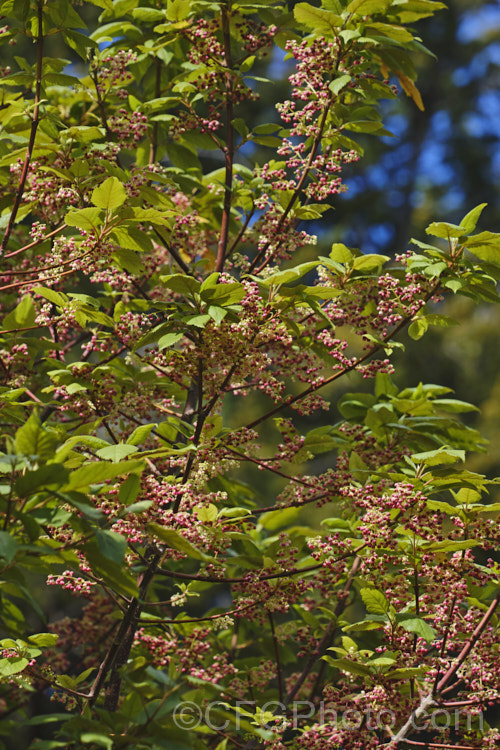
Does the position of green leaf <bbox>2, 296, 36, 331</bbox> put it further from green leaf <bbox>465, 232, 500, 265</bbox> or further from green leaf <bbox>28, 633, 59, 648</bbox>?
green leaf <bbox>465, 232, 500, 265</bbox>

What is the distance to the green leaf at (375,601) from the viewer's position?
2.99 meters

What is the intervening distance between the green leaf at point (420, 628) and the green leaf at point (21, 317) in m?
1.87

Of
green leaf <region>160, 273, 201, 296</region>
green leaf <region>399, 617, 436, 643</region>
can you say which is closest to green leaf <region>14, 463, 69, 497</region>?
green leaf <region>160, 273, 201, 296</region>

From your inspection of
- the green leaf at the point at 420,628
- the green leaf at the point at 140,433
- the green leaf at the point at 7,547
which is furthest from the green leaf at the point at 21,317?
the green leaf at the point at 420,628

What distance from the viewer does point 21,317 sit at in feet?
10.0

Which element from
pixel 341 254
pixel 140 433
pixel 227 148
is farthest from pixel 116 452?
pixel 227 148

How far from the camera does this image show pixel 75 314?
3102 millimetres

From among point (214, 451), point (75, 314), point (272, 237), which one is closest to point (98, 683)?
point (214, 451)

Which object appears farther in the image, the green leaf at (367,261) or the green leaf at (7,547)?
the green leaf at (367,261)

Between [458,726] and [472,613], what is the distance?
60cm

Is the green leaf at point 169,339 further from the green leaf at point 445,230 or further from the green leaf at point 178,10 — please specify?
the green leaf at point 178,10

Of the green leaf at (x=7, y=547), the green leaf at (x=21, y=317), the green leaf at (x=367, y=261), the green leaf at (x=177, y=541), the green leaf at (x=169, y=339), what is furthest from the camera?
the green leaf at (x=367, y=261)

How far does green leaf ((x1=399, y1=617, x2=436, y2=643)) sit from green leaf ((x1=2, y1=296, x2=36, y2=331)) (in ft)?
6.15

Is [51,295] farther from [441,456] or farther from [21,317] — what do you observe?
[441,456]
